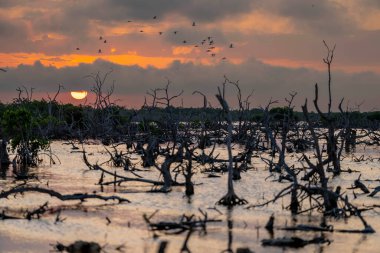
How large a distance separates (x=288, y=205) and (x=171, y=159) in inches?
220

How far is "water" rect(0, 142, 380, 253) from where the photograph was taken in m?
17.7

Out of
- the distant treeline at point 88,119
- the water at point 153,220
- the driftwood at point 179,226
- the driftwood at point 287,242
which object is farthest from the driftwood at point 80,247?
the distant treeline at point 88,119

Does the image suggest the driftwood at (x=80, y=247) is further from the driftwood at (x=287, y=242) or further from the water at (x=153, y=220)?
the driftwood at (x=287, y=242)

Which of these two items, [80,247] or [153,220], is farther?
[153,220]

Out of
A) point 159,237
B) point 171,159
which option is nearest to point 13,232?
point 159,237

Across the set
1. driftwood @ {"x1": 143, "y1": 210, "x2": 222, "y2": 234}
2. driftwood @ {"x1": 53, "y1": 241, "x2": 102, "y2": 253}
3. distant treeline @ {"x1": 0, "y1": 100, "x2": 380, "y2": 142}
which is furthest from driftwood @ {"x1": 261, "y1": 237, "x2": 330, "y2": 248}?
distant treeline @ {"x1": 0, "y1": 100, "x2": 380, "y2": 142}

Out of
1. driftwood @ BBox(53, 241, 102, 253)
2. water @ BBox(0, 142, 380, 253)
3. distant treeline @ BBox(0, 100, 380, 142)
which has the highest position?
distant treeline @ BBox(0, 100, 380, 142)

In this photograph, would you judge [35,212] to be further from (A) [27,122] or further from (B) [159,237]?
(A) [27,122]

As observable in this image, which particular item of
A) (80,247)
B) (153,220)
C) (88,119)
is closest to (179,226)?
(153,220)

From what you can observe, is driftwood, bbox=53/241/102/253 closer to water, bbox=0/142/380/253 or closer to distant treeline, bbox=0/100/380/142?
water, bbox=0/142/380/253

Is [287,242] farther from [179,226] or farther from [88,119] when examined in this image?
[88,119]

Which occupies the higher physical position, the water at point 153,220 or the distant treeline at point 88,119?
the distant treeline at point 88,119

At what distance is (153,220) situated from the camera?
71.6 feet

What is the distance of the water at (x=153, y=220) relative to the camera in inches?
696
